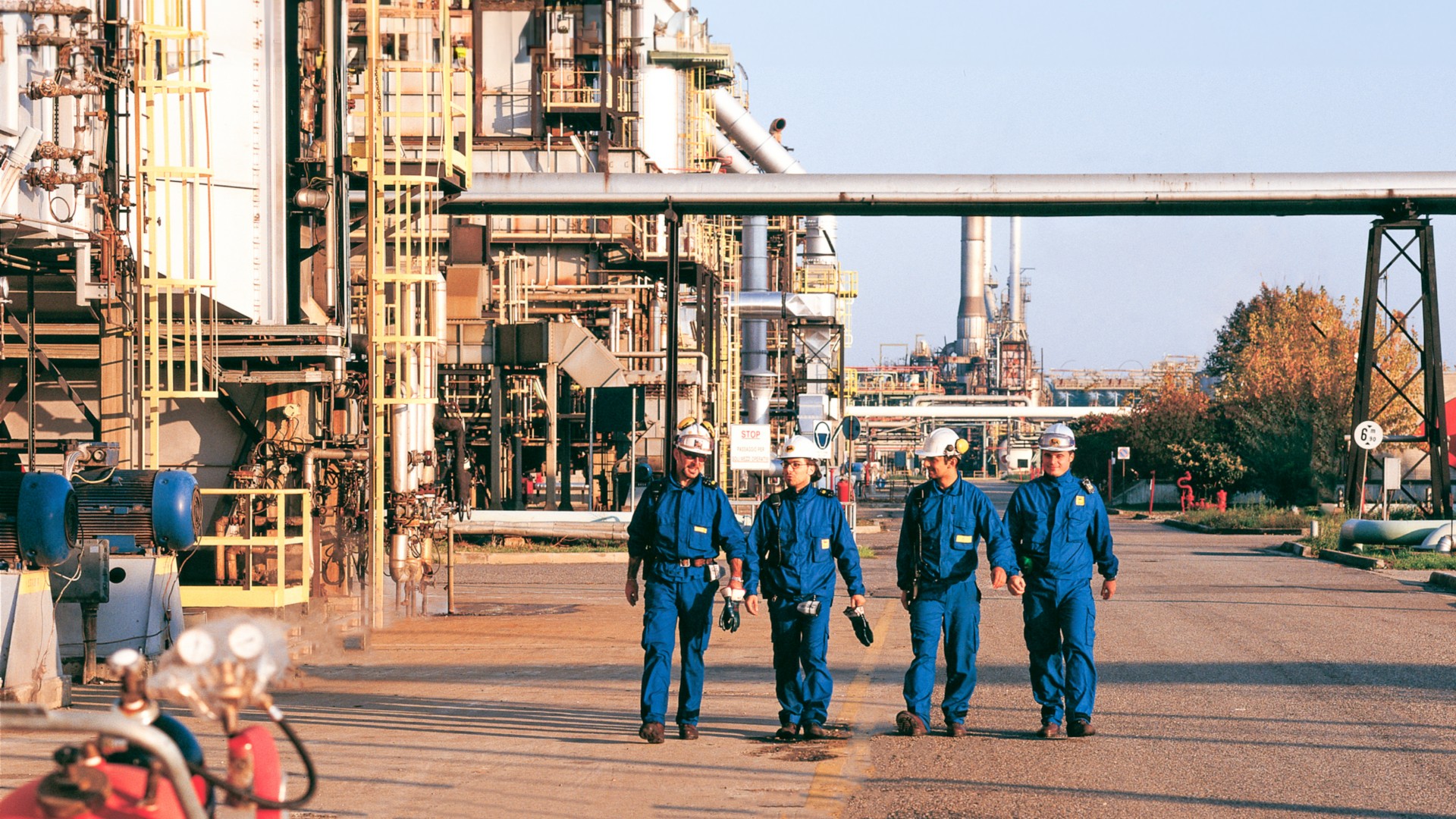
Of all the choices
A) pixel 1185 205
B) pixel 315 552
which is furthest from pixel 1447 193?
pixel 315 552

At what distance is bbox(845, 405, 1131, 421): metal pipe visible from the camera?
9931 centimetres

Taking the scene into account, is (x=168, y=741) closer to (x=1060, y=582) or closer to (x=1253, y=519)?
(x=1060, y=582)

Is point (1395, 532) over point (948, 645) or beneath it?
beneath

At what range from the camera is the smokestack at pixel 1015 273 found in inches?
5025

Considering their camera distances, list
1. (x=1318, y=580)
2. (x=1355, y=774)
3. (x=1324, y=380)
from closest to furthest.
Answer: (x=1355, y=774) < (x=1318, y=580) < (x=1324, y=380)

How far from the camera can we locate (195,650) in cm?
404

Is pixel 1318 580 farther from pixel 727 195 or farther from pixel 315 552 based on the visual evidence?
pixel 315 552

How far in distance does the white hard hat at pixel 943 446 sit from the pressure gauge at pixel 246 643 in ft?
20.1

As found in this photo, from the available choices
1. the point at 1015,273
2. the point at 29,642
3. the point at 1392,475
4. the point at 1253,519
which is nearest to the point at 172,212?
the point at 29,642

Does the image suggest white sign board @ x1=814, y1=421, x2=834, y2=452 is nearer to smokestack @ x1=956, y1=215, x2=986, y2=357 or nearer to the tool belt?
the tool belt

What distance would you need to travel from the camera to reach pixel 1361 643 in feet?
47.3

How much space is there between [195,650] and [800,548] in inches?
226

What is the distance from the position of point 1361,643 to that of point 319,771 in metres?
9.83

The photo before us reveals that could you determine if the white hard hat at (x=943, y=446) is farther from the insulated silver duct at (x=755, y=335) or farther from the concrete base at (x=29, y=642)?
the insulated silver duct at (x=755, y=335)
